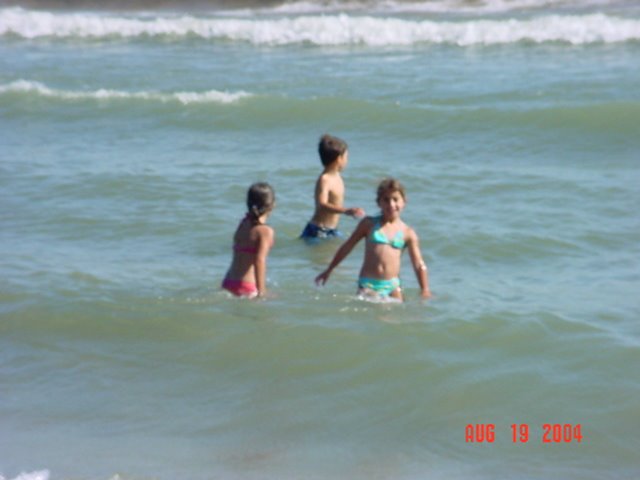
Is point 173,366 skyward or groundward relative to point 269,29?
groundward

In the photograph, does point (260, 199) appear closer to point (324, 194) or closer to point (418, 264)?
point (418, 264)

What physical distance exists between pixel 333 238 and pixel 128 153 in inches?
157

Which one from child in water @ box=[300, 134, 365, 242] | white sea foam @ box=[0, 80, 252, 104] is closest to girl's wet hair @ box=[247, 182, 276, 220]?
child in water @ box=[300, 134, 365, 242]

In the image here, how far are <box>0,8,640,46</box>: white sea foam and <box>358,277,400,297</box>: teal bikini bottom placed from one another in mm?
11386

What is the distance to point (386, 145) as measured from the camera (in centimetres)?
1278

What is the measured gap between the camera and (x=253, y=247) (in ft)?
24.9

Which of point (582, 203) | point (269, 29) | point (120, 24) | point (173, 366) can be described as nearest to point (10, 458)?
point (173, 366)

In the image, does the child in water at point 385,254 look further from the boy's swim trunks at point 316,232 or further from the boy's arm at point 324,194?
the boy's swim trunks at point 316,232

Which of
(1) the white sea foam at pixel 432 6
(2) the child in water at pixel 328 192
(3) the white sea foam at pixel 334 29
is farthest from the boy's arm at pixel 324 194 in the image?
(1) the white sea foam at pixel 432 6

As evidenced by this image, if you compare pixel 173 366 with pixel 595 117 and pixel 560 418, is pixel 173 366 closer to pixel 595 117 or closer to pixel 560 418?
pixel 560 418

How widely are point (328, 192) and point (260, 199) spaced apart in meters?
1.82
